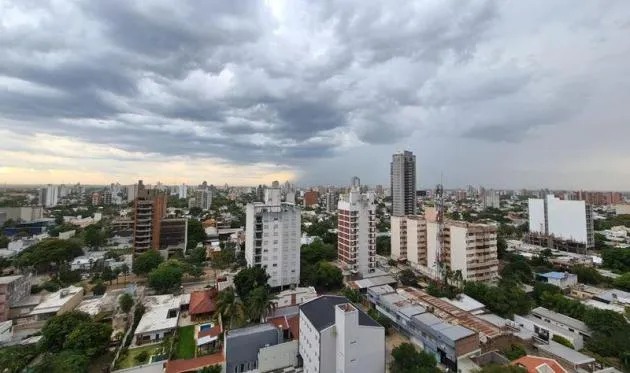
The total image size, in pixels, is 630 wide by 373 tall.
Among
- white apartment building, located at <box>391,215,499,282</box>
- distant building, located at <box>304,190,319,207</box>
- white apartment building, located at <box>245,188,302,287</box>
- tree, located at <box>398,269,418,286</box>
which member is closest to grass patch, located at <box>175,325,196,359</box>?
white apartment building, located at <box>245,188,302,287</box>

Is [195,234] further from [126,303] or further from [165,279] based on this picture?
[126,303]

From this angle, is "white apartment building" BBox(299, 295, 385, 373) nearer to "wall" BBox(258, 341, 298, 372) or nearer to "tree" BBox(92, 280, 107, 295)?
"wall" BBox(258, 341, 298, 372)

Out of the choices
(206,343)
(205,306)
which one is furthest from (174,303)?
(206,343)

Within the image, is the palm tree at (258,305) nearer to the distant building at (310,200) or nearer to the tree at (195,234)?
the tree at (195,234)

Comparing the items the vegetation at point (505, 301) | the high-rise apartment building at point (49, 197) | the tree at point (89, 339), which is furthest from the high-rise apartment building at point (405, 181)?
the high-rise apartment building at point (49, 197)

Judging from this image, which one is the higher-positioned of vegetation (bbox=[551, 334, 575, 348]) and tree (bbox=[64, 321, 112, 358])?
tree (bbox=[64, 321, 112, 358])

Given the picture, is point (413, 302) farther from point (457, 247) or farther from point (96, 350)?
point (96, 350)
